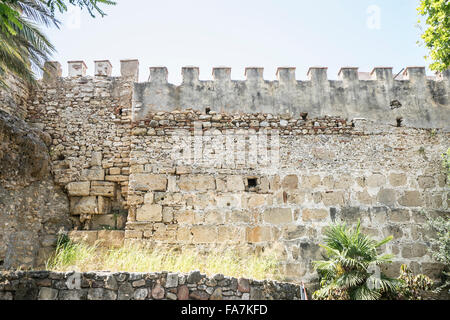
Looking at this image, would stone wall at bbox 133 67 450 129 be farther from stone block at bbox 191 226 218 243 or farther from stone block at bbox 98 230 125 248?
stone block at bbox 191 226 218 243

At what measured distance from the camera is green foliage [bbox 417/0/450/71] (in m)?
7.02

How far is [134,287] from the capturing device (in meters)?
5.19

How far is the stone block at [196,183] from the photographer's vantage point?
809 cm

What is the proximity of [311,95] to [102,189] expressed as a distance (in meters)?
5.09

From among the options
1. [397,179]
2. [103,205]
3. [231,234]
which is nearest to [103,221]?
[103,205]

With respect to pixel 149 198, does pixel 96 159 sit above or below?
above

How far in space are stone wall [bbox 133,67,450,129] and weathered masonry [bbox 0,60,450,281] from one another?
0.08ft

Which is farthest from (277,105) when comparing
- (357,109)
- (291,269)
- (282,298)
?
(282,298)

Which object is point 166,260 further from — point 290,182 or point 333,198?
point 333,198

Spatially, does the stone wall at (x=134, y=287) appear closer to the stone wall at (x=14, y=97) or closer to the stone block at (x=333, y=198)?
the stone block at (x=333, y=198)

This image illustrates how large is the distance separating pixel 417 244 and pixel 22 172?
8.08 meters

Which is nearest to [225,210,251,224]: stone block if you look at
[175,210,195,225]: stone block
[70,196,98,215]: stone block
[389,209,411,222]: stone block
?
[175,210,195,225]: stone block

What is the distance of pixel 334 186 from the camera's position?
816cm
